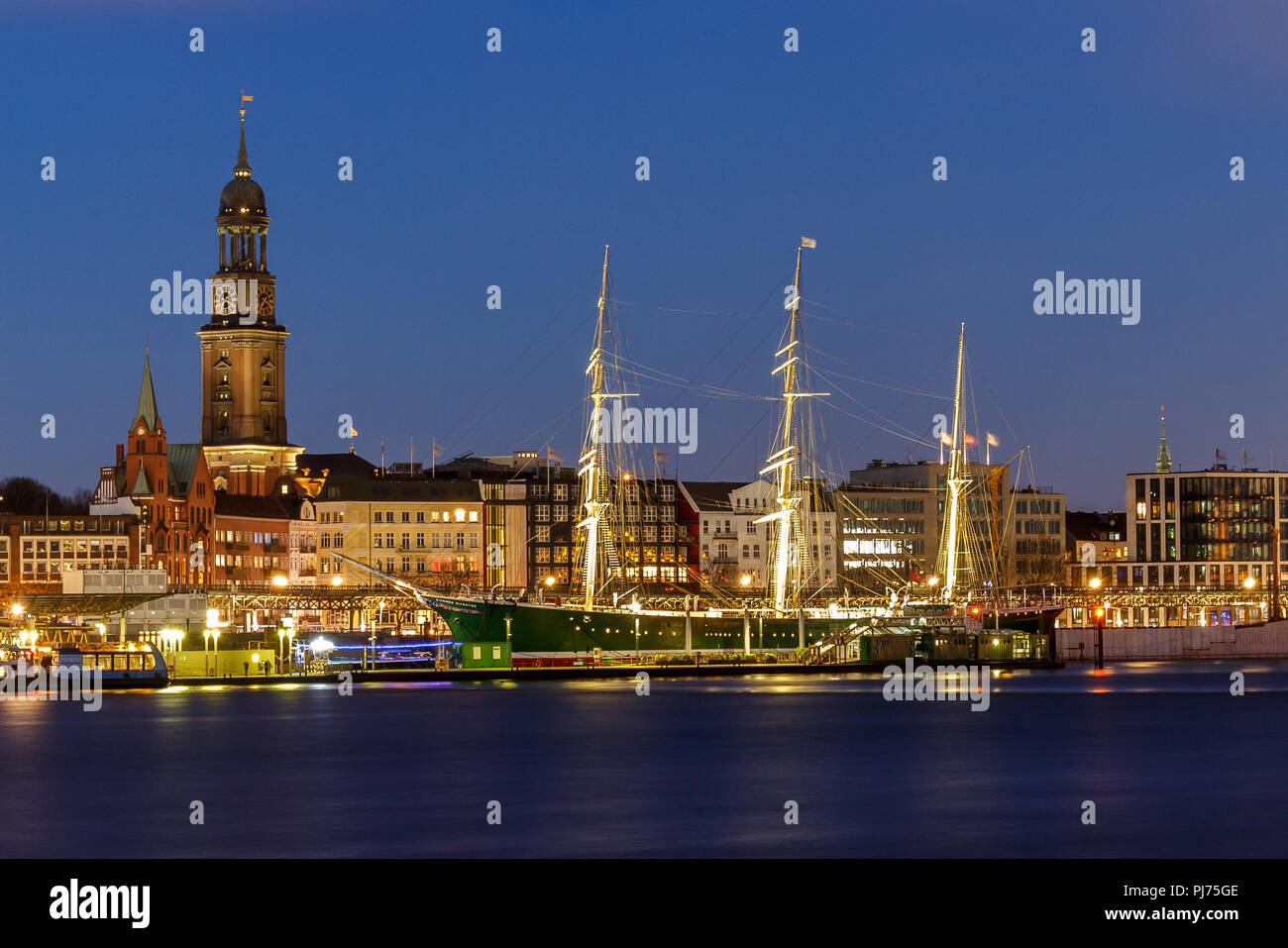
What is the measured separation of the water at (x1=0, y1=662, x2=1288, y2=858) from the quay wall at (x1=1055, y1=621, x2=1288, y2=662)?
73208mm

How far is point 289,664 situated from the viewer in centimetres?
13362

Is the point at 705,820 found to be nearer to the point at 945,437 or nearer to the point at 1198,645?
the point at 945,437

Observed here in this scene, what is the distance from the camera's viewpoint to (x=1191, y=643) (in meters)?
177

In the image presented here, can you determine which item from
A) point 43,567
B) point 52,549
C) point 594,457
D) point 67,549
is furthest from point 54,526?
point 594,457

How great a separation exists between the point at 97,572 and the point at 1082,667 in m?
66.5

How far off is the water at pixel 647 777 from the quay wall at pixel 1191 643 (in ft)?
A: 240

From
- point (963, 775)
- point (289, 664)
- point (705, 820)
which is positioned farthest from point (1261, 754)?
point (289, 664)

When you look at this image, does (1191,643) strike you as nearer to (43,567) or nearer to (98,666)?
(98,666)

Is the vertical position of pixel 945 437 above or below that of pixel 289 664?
above
